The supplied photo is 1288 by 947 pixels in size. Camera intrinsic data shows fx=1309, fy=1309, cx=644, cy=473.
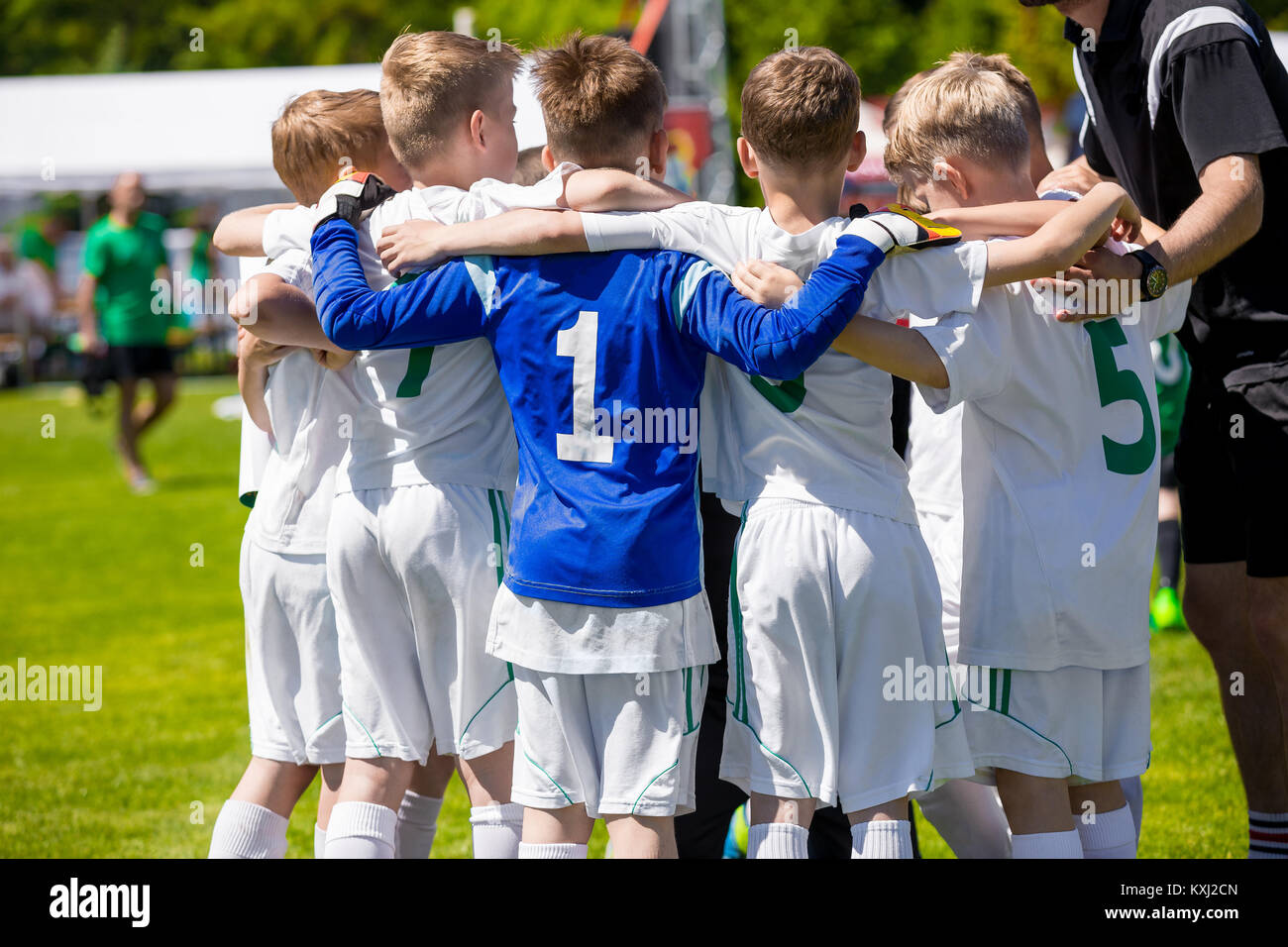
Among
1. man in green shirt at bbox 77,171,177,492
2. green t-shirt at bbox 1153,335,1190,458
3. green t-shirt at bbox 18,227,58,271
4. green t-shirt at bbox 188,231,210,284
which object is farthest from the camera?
green t-shirt at bbox 18,227,58,271

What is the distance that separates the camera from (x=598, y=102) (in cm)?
265

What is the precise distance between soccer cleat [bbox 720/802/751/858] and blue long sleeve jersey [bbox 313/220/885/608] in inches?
49.0

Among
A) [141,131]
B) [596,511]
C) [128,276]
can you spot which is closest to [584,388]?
[596,511]

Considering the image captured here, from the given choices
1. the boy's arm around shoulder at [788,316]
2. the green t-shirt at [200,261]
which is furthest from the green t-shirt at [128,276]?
the boy's arm around shoulder at [788,316]

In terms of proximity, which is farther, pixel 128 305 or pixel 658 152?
pixel 128 305

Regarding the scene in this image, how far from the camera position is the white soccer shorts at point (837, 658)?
2.52 metres

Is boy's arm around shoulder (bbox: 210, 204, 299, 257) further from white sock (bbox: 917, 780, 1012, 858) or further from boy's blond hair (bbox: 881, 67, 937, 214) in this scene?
white sock (bbox: 917, 780, 1012, 858)

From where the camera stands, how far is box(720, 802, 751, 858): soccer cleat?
3.57 metres

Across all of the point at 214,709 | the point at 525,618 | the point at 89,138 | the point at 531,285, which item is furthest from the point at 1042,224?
the point at 89,138

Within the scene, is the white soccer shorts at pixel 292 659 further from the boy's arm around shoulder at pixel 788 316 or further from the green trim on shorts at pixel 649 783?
the boy's arm around shoulder at pixel 788 316

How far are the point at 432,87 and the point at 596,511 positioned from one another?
1.00 meters

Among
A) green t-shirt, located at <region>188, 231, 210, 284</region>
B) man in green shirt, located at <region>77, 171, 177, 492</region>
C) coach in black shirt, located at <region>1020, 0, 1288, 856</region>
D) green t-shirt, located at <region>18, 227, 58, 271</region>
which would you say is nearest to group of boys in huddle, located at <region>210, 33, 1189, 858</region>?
coach in black shirt, located at <region>1020, 0, 1288, 856</region>

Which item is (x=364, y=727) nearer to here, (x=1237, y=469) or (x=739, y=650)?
(x=739, y=650)
